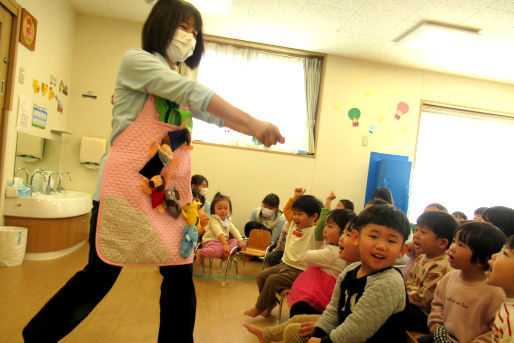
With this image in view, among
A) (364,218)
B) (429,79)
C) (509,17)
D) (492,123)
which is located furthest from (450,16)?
(364,218)

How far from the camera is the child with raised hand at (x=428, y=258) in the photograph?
1865mm

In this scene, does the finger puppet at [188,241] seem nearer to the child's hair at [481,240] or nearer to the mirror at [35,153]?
the child's hair at [481,240]

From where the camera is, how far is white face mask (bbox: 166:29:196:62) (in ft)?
4.36

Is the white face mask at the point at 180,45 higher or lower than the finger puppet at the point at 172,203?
higher

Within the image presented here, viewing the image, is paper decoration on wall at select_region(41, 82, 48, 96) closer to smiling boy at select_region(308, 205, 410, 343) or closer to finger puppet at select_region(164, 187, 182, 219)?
finger puppet at select_region(164, 187, 182, 219)

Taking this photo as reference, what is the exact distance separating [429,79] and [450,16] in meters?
1.83

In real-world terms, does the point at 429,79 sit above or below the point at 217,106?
above

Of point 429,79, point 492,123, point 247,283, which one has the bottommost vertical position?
point 247,283

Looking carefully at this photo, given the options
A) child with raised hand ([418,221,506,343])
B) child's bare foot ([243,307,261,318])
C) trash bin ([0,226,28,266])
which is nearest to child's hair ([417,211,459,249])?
child with raised hand ([418,221,506,343])

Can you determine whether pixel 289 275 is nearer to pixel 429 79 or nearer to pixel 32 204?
pixel 32 204

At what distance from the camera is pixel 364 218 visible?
55.6 inches

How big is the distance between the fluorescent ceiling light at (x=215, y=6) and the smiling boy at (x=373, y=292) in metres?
3.42

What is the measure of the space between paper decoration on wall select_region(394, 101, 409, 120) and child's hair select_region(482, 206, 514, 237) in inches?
141

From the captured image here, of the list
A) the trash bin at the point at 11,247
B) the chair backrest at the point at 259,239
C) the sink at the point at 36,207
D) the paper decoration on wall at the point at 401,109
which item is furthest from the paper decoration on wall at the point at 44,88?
the paper decoration on wall at the point at 401,109
